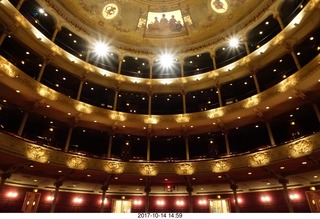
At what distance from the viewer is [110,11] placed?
2230 cm

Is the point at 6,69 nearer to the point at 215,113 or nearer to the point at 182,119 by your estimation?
the point at 182,119

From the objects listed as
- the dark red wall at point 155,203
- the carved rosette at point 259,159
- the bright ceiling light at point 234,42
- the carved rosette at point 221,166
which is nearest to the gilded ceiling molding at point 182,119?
the carved rosette at point 221,166

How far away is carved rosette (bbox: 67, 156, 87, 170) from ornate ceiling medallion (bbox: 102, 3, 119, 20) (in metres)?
15.1

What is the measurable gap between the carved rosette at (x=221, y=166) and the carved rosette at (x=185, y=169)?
5.37 feet

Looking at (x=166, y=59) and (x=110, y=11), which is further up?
(x=110, y=11)

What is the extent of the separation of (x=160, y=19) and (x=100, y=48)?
7521 mm

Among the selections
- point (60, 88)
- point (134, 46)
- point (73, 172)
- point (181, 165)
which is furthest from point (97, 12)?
point (181, 165)

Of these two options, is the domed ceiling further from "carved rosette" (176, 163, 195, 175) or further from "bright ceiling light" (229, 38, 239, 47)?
"carved rosette" (176, 163, 195, 175)

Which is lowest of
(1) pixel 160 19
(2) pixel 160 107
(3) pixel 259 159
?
(3) pixel 259 159

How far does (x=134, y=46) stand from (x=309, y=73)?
1723 cm

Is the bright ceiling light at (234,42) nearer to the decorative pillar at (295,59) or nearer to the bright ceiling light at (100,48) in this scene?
the decorative pillar at (295,59)

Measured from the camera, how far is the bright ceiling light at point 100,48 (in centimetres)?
2251

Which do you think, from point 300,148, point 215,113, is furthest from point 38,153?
point 300,148

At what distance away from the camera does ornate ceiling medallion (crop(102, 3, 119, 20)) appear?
22.1 m
